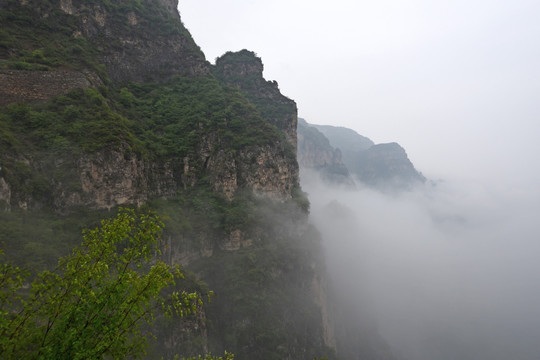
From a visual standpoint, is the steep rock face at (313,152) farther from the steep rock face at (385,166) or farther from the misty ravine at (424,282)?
the steep rock face at (385,166)

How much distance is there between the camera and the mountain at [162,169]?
19719 mm

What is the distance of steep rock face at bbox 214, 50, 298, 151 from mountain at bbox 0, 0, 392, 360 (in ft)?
38.6

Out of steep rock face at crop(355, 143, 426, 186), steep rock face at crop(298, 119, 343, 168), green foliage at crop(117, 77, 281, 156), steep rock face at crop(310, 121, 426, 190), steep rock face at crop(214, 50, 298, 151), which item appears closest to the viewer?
green foliage at crop(117, 77, 281, 156)

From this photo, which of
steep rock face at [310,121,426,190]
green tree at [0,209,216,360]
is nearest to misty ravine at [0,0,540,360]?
green tree at [0,209,216,360]

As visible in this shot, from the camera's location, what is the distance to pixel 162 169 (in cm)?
2973

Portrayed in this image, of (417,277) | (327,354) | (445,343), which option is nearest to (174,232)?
(327,354)

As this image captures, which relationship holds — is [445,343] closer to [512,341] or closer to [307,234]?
[512,341]

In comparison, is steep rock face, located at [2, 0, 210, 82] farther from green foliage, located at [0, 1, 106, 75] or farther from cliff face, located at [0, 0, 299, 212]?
green foliage, located at [0, 1, 106, 75]

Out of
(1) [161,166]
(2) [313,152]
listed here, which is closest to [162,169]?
(1) [161,166]

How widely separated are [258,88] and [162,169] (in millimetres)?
38413

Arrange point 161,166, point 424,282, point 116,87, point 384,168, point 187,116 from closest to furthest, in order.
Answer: point 161,166, point 116,87, point 187,116, point 424,282, point 384,168

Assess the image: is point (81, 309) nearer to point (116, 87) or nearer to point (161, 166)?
point (161, 166)

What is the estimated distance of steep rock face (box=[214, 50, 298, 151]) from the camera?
58125 millimetres

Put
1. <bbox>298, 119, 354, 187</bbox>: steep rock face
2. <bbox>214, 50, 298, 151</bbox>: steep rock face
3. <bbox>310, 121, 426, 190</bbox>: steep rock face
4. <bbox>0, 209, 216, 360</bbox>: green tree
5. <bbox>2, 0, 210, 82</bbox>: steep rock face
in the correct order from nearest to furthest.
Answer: <bbox>0, 209, 216, 360</bbox>: green tree → <bbox>2, 0, 210, 82</bbox>: steep rock face → <bbox>214, 50, 298, 151</bbox>: steep rock face → <bbox>298, 119, 354, 187</bbox>: steep rock face → <bbox>310, 121, 426, 190</bbox>: steep rock face
